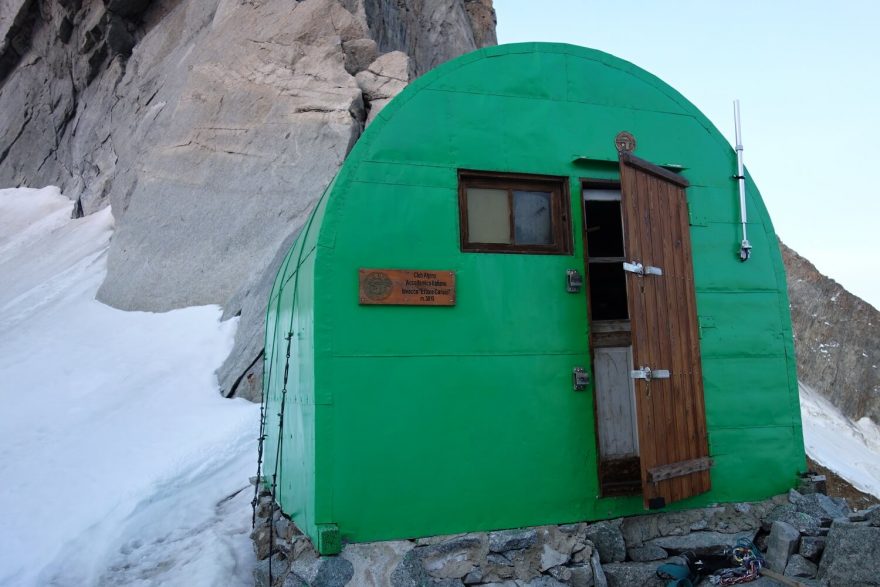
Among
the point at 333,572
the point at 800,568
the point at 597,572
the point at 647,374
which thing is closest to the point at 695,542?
the point at 800,568

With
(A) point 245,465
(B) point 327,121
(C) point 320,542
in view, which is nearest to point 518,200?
(C) point 320,542

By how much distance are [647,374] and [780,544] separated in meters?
1.92

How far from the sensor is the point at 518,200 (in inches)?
259

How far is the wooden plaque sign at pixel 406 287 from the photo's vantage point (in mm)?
5852

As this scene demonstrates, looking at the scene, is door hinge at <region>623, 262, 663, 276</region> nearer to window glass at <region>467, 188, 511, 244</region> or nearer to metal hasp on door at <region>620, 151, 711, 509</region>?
metal hasp on door at <region>620, 151, 711, 509</region>

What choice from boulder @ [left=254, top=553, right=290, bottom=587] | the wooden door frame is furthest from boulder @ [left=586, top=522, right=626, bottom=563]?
boulder @ [left=254, top=553, right=290, bottom=587]

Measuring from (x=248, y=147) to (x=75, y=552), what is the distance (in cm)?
1601

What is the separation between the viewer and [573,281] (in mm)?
6414

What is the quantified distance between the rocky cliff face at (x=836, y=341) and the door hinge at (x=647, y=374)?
24.3 metres

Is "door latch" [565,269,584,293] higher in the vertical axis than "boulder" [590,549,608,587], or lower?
higher

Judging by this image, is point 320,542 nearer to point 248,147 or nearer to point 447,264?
point 447,264

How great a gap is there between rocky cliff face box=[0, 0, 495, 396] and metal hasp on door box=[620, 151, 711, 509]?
33.2 ft

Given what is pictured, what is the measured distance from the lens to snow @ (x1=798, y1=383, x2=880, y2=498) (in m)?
20.5

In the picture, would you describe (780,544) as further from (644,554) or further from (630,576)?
(630,576)
